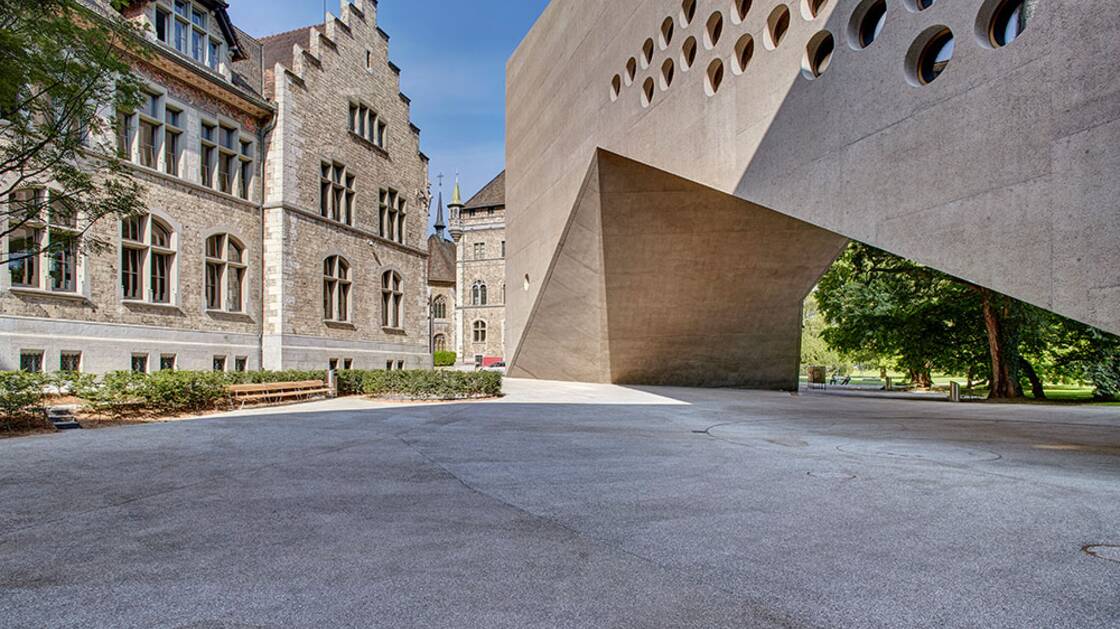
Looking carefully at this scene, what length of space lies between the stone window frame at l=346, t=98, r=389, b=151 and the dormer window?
6493 millimetres

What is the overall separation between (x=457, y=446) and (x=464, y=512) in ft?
13.4

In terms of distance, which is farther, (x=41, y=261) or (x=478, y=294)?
(x=478, y=294)

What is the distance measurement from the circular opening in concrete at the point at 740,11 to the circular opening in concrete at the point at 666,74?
3.02 m

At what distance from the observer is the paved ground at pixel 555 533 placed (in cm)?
371

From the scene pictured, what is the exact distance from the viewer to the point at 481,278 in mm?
77562

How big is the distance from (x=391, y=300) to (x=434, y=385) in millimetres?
13690

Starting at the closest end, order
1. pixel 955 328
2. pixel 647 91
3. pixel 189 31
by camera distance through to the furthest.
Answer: pixel 647 91 < pixel 189 31 < pixel 955 328

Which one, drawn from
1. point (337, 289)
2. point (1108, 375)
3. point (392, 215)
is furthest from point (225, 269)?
point (1108, 375)

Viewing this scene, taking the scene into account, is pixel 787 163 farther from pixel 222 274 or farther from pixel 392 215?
pixel 392 215

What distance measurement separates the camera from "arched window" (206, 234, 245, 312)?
76.0 feet

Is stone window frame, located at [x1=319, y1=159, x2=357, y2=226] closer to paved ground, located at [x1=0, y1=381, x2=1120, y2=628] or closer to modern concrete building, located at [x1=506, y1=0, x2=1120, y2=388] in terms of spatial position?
modern concrete building, located at [x1=506, y1=0, x2=1120, y2=388]

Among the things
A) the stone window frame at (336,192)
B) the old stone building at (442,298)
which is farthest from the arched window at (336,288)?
the old stone building at (442,298)

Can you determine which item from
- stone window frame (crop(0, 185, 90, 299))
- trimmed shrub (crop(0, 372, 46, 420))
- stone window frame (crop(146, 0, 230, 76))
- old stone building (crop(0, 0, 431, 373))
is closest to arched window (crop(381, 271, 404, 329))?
old stone building (crop(0, 0, 431, 373))

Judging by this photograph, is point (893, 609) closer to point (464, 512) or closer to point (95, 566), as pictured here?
point (464, 512)
